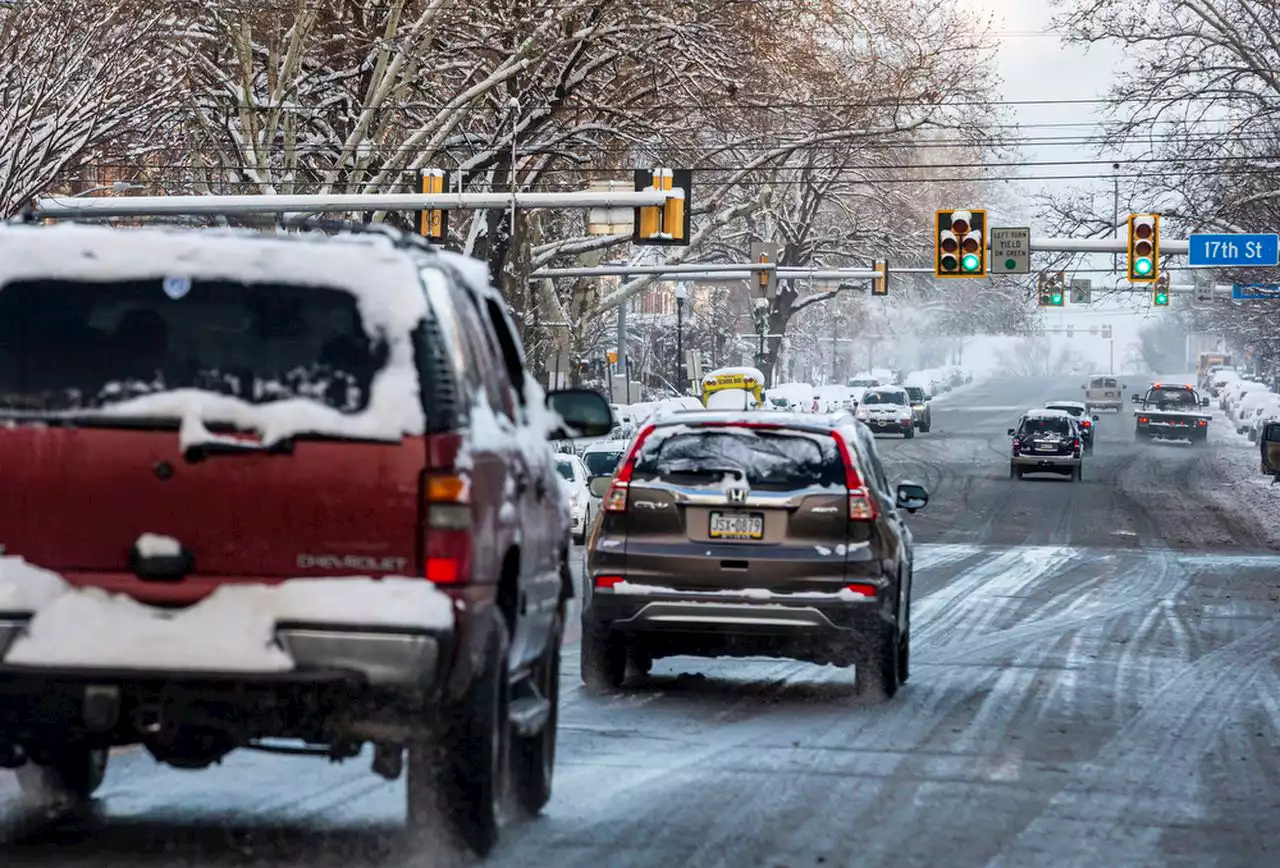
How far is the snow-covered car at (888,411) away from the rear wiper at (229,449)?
69539mm

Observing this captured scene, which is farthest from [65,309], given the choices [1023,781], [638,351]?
[638,351]

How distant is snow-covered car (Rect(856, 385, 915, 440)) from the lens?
76.4 meters

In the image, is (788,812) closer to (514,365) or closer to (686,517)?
(514,365)

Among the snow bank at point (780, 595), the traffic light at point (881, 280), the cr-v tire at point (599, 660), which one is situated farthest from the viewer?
the traffic light at point (881, 280)

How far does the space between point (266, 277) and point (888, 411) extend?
229 ft

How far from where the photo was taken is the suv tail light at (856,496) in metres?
13.2

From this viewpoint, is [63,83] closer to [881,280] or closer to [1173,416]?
[881,280]

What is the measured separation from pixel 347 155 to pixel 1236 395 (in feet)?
220

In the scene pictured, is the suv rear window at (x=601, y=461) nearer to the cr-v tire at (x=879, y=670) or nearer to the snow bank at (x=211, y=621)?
the cr-v tire at (x=879, y=670)

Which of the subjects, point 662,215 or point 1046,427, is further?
point 1046,427

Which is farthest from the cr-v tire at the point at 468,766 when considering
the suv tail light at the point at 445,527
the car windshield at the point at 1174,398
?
the car windshield at the point at 1174,398

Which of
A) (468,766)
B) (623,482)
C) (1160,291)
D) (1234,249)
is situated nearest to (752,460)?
(623,482)

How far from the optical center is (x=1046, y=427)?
5397 cm

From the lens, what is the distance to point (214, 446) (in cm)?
704
